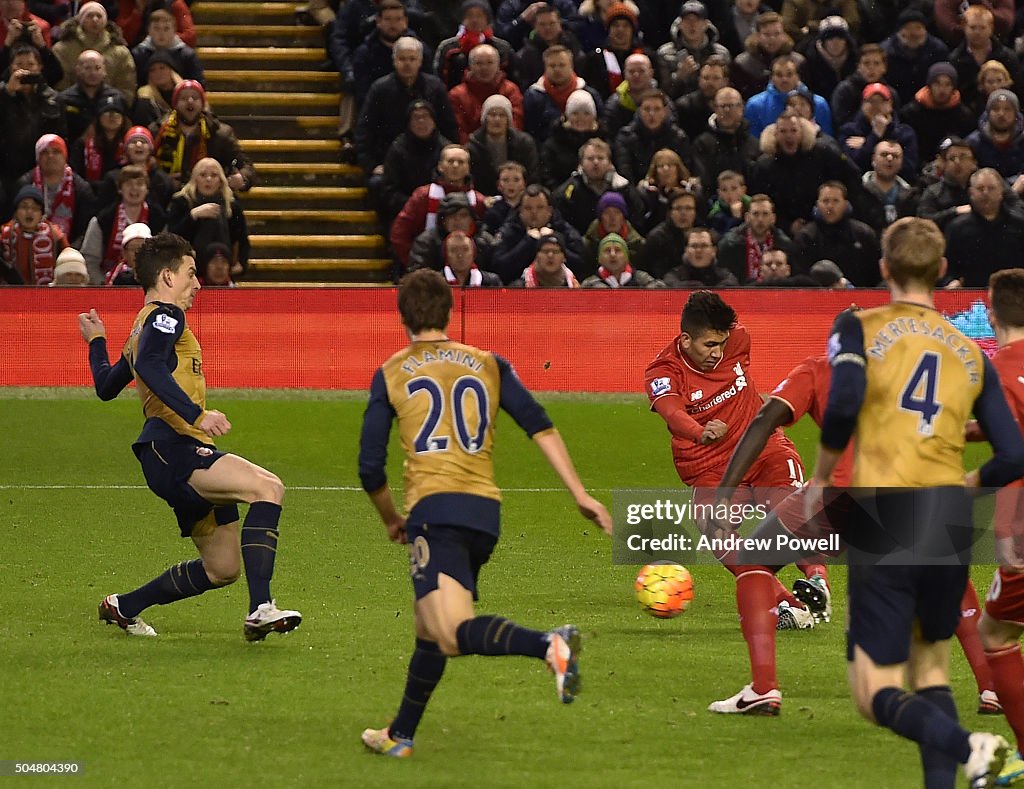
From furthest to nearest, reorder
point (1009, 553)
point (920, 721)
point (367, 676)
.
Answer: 1. point (367, 676)
2. point (1009, 553)
3. point (920, 721)

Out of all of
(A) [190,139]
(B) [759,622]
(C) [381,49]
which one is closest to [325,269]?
(A) [190,139]

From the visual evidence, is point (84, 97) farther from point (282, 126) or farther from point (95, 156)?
point (282, 126)

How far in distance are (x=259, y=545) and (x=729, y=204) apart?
35.2ft

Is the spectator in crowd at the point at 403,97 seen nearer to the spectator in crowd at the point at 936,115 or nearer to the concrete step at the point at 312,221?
the concrete step at the point at 312,221

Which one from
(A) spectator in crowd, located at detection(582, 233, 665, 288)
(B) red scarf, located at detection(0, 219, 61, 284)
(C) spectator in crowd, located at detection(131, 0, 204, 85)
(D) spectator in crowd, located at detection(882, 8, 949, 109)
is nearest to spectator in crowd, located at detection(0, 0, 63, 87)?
(C) spectator in crowd, located at detection(131, 0, 204, 85)

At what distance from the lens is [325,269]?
20.1m

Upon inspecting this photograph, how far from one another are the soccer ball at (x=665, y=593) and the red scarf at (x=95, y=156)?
10.9 metres

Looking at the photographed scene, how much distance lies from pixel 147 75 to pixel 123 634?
1159 centimetres

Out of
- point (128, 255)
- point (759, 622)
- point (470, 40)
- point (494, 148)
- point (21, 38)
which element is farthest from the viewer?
point (470, 40)

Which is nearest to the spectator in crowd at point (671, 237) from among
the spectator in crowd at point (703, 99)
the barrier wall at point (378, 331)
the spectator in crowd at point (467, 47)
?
the barrier wall at point (378, 331)

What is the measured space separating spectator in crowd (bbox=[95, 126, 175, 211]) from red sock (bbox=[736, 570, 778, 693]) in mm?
11486

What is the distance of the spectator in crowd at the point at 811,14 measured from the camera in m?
21.5

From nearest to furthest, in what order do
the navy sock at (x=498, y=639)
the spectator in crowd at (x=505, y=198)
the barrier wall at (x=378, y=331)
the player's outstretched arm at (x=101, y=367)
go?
1. the navy sock at (x=498, y=639)
2. the player's outstretched arm at (x=101, y=367)
3. the barrier wall at (x=378, y=331)
4. the spectator in crowd at (x=505, y=198)

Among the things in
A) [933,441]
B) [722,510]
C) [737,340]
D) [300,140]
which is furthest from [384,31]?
[933,441]
